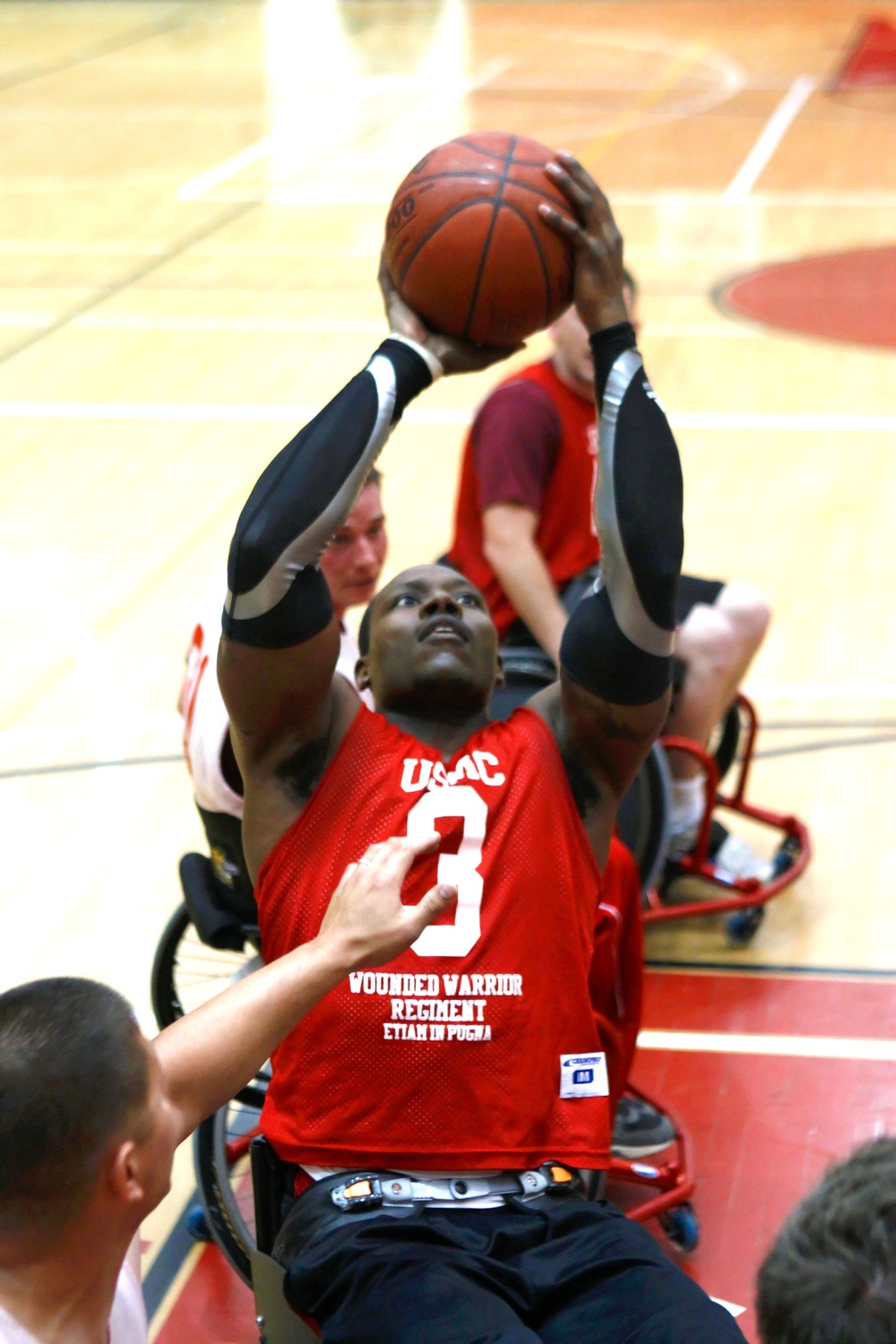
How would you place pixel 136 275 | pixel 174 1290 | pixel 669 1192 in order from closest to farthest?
pixel 174 1290, pixel 669 1192, pixel 136 275

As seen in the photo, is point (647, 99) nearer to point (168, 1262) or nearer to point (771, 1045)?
point (771, 1045)

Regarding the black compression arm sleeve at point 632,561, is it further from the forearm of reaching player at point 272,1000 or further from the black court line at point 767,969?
the black court line at point 767,969

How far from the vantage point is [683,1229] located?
3453 millimetres

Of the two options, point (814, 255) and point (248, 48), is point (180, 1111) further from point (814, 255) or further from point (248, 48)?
point (248, 48)

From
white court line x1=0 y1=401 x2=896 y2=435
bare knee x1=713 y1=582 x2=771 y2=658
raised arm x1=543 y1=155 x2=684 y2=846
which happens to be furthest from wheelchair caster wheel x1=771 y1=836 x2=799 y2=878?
white court line x1=0 y1=401 x2=896 y2=435

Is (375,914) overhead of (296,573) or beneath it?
beneath

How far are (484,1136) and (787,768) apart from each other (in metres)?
3.22

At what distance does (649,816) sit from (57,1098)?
266cm

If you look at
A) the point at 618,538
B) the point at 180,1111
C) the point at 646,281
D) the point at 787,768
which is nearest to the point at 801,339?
the point at 646,281

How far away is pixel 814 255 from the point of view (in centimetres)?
1178

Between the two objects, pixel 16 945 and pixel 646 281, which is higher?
pixel 16 945

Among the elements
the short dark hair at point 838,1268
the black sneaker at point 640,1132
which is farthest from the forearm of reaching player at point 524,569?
the short dark hair at point 838,1268

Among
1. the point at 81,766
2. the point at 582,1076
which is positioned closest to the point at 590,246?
the point at 582,1076

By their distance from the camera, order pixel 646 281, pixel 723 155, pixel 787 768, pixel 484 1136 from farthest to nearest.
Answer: pixel 723 155 → pixel 646 281 → pixel 787 768 → pixel 484 1136
